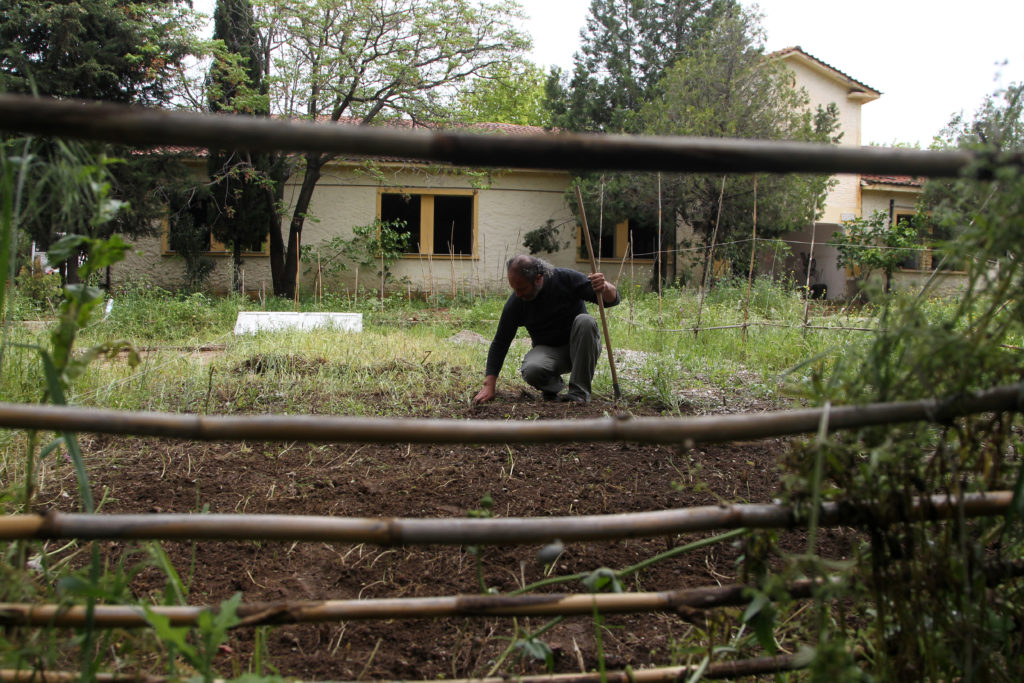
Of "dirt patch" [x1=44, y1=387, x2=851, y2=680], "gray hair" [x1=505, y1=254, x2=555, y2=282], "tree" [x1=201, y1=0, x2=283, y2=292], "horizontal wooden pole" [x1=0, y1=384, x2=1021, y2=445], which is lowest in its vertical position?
"dirt patch" [x1=44, y1=387, x2=851, y2=680]

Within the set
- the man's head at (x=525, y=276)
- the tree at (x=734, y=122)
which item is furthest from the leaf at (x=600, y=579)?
the tree at (x=734, y=122)

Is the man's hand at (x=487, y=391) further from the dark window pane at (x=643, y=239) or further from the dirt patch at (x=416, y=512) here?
the dark window pane at (x=643, y=239)

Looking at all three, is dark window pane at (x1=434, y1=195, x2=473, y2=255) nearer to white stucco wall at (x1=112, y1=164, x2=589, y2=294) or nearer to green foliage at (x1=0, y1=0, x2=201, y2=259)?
white stucco wall at (x1=112, y1=164, x2=589, y2=294)

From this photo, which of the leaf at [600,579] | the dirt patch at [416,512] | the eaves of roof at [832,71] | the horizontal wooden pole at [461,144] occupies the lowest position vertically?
the dirt patch at [416,512]

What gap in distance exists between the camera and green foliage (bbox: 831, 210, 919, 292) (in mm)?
10711

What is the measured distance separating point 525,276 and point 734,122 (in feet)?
29.2

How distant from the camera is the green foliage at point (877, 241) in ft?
35.1

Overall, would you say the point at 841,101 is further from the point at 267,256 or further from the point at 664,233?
the point at 267,256

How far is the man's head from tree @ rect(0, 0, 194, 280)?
9007mm

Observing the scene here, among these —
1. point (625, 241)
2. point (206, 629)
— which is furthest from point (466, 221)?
point (206, 629)

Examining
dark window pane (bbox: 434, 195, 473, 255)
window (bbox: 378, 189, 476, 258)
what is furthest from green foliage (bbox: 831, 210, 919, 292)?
dark window pane (bbox: 434, 195, 473, 255)

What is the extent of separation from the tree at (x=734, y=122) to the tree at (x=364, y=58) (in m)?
3.58

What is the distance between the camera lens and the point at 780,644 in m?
1.65

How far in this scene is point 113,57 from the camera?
1147 cm
